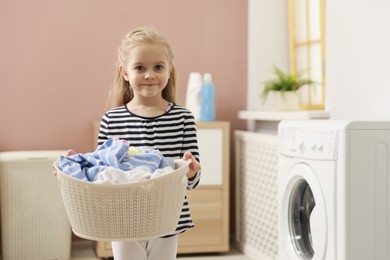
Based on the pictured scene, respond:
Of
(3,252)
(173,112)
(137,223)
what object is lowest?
(3,252)

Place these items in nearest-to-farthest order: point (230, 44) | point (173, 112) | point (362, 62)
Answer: point (173, 112) < point (362, 62) < point (230, 44)

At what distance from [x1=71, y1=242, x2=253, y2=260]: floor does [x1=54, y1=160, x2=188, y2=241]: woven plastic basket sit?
7.60 feet

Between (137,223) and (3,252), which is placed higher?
(137,223)

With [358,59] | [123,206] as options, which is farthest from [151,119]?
[358,59]

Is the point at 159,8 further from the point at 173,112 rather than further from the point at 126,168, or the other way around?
the point at 126,168

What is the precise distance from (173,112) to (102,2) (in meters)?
2.28

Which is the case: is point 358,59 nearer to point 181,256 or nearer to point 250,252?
point 250,252

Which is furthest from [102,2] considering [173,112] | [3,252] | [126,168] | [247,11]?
[126,168]

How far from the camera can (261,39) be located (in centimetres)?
414

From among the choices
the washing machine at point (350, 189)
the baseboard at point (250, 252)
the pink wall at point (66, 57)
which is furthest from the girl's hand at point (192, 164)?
the pink wall at point (66, 57)

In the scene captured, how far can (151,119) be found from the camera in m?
1.91

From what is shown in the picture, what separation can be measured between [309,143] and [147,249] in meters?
0.91

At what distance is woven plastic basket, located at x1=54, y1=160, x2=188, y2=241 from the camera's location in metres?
1.51

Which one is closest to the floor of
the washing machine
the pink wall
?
the pink wall
